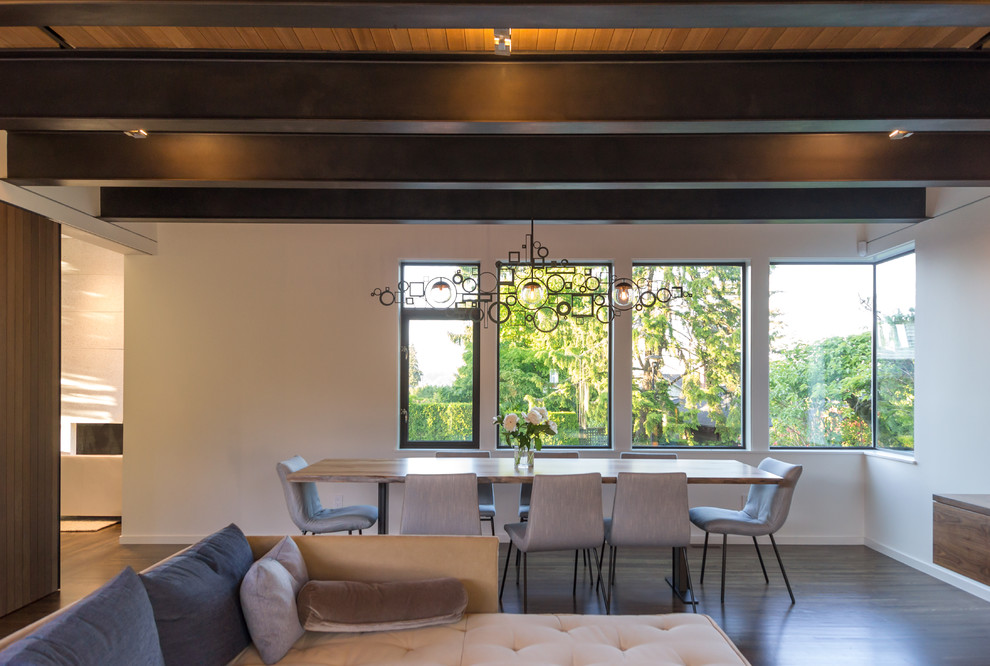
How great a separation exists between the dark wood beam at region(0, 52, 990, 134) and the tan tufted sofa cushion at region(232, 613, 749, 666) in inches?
84.1

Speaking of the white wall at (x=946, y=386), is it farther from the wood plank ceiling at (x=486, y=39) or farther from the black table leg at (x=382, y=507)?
the black table leg at (x=382, y=507)

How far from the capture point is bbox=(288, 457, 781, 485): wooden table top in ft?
13.5

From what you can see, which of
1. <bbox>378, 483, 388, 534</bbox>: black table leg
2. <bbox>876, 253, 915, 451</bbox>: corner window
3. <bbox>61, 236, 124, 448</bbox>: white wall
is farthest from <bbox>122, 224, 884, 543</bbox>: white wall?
<bbox>61, 236, 124, 448</bbox>: white wall

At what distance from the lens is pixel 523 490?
17.1 ft

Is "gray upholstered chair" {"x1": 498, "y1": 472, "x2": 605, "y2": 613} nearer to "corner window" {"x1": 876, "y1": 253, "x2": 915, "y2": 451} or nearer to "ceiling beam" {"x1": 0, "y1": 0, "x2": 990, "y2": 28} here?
"ceiling beam" {"x1": 0, "y1": 0, "x2": 990, "y2": 28}

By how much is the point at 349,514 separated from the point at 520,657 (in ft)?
7.96

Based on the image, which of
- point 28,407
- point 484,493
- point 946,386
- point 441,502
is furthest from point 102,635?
point 946,386

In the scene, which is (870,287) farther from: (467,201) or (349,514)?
(349,514)

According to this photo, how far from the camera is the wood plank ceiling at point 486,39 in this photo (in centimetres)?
256

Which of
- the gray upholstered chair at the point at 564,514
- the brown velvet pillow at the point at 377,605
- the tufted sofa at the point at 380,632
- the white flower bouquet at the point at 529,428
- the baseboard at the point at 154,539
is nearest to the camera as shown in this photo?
the tufted sofa at the point at 380,632

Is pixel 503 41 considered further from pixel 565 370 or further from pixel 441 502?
pixel 565 370

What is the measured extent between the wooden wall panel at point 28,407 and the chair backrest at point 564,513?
319cm

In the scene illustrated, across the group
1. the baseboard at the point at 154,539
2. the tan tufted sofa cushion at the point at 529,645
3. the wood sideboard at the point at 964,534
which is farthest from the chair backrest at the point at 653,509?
the baseboard at the point at 154,539

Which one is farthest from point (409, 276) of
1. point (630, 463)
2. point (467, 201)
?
point (630, 463)
